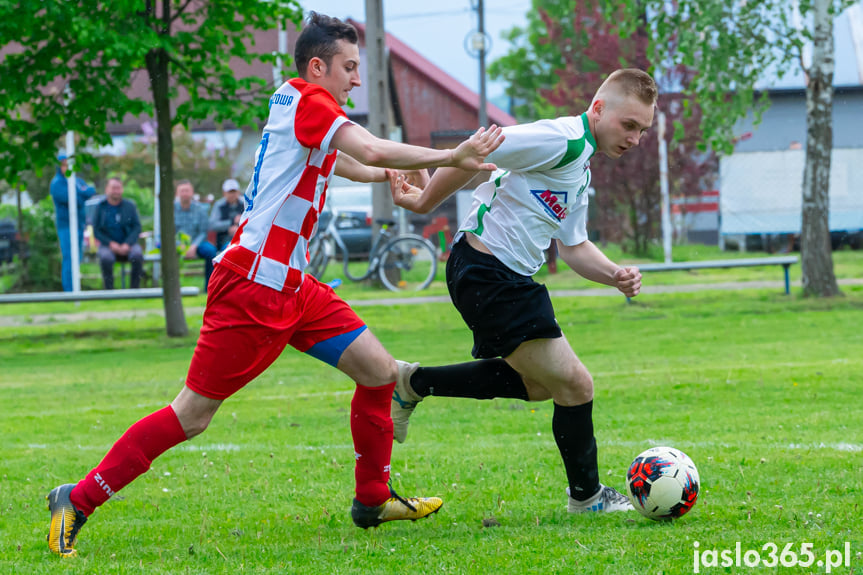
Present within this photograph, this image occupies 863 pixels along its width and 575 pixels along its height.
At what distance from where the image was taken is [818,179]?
50.1 feet

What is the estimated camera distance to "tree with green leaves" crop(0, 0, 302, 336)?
1158 cm

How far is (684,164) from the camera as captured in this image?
25047 millimetres

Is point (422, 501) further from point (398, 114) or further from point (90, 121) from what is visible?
point (398, 114)

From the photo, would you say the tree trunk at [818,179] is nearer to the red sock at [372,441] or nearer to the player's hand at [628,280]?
the player's hand at [628,280]

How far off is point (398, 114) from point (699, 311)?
23747 millimetres

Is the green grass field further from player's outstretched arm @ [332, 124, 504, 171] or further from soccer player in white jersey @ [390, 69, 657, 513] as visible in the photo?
player's outstretched arm @ [332, 124, 504, 171]

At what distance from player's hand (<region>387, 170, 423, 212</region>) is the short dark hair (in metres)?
0.73

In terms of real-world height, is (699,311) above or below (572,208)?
below

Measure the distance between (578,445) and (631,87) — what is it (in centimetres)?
151

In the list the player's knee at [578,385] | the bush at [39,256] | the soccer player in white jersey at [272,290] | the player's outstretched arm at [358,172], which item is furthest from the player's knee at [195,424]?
the bush at [39,256]

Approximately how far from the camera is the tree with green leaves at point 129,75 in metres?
11.6

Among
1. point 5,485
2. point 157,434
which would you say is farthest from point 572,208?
point 5,485

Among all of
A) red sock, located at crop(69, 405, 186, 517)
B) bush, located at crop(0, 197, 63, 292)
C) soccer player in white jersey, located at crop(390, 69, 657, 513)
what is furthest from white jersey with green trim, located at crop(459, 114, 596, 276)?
bush, located at crop(0, 197, 63, 292)

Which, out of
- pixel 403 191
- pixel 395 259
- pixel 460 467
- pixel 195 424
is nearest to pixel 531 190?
pixel 403 191
